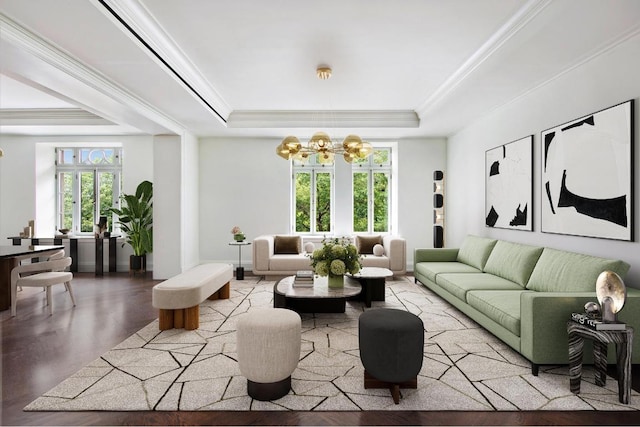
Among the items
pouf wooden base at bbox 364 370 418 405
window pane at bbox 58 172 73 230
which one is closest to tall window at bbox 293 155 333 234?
window pane at bbox 58 172 73 230

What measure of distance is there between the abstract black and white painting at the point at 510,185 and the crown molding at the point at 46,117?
6791 millimetres

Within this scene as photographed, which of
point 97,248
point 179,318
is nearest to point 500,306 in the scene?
point 179,318

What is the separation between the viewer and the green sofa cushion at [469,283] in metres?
3.83

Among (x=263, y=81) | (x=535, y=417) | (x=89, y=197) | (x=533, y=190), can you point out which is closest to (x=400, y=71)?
(x=263, y=81)

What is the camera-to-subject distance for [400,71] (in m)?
4.34

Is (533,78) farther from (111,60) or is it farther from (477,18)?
(111,60)

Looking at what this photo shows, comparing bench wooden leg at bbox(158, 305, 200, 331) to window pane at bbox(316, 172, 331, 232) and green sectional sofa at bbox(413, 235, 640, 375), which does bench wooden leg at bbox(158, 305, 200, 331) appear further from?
window pane at bbox(316, 172, 331, 232)

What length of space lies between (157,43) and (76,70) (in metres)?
0.97

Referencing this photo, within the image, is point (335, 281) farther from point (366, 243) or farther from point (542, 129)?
point (542, 129)

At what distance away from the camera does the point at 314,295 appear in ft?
12.2

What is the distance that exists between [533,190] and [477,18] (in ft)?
7.50

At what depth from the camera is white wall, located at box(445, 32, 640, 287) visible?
9.89ft

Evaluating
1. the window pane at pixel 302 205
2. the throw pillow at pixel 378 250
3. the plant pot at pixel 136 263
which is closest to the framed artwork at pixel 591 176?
the throw pillow at pixel 378 250

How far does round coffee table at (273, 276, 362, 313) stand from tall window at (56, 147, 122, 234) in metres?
5.46
